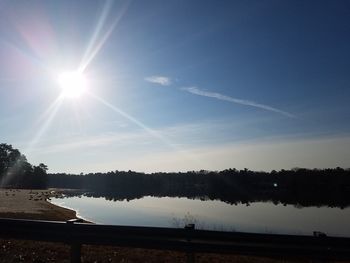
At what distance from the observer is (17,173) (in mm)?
192875

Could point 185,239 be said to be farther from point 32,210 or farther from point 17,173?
point 17,173

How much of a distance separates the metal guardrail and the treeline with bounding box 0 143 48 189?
190 meters

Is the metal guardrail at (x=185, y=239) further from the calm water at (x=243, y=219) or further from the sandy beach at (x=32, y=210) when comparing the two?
the sandy beach at (x=32, y=210)

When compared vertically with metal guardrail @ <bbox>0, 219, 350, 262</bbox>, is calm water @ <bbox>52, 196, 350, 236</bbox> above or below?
below

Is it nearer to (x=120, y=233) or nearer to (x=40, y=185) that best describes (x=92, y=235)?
(x=120, y=233)

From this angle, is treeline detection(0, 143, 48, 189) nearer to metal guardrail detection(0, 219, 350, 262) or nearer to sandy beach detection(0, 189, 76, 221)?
sandy beach detection(0, 189, 76, 221)

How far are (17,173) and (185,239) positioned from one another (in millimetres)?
197653

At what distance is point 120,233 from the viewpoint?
934 cm

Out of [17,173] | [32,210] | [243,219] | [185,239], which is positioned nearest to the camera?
[185,239]

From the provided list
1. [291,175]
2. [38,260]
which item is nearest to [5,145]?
[291,175]

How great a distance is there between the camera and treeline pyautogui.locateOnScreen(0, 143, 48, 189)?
190 metres

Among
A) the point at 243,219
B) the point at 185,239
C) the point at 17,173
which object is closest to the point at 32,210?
the point at 243,219

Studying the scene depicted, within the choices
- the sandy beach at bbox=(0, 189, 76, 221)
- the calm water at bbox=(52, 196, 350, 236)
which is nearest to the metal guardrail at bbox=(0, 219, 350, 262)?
the calm water at bbox=(52, 196, 350, 236)

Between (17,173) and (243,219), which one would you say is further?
(17,173)
